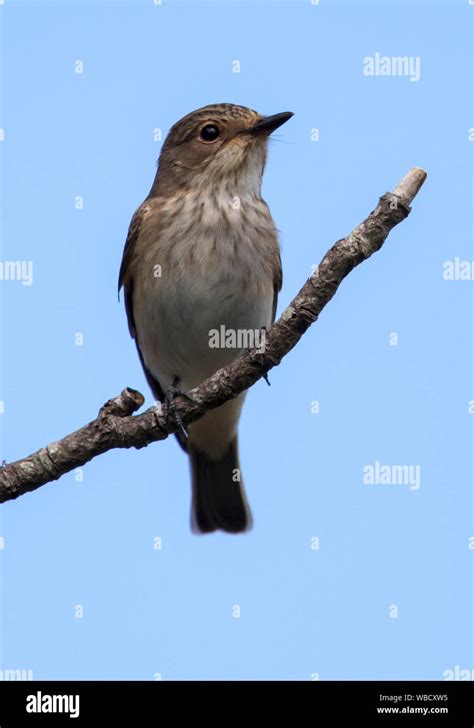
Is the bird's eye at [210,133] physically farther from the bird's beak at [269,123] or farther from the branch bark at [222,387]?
the branch bark at [222,387]

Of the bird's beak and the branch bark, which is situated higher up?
the bird's beak

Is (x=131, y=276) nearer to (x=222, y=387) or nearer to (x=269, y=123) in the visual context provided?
(x=269, y=123)

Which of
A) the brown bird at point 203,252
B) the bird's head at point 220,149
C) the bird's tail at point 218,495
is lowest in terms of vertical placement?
the bird's tail at point 218,495

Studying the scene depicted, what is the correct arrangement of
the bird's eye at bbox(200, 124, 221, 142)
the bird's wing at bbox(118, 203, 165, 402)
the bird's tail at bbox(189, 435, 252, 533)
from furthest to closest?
the bird's tail at bbox(189, 435, 252, 533) → the bird's wing at bbox(118, 203, 165, 402) → the bird's eye at bbox(200, 124, 221, 142)

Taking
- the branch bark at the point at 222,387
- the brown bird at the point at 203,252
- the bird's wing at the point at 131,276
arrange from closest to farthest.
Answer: the branch bark at the point at 222,387 < the brown bird at the point at 203,252 < the bird's wing at the point at 131,276

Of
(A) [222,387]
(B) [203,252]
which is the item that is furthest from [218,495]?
(A) [222,387]

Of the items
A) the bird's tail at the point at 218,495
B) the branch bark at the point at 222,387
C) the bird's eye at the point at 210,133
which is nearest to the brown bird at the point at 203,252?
the bird's eye at the point at 210,133

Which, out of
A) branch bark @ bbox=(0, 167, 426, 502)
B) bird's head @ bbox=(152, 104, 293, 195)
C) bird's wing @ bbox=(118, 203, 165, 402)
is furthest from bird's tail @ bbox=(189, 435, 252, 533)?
branch bark @ bbox=(0, 167, 426, 502)

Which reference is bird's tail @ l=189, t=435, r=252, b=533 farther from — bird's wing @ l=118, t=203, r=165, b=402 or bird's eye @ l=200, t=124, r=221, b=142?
bird's eye @ l=200, t=124, r=221, b=142
